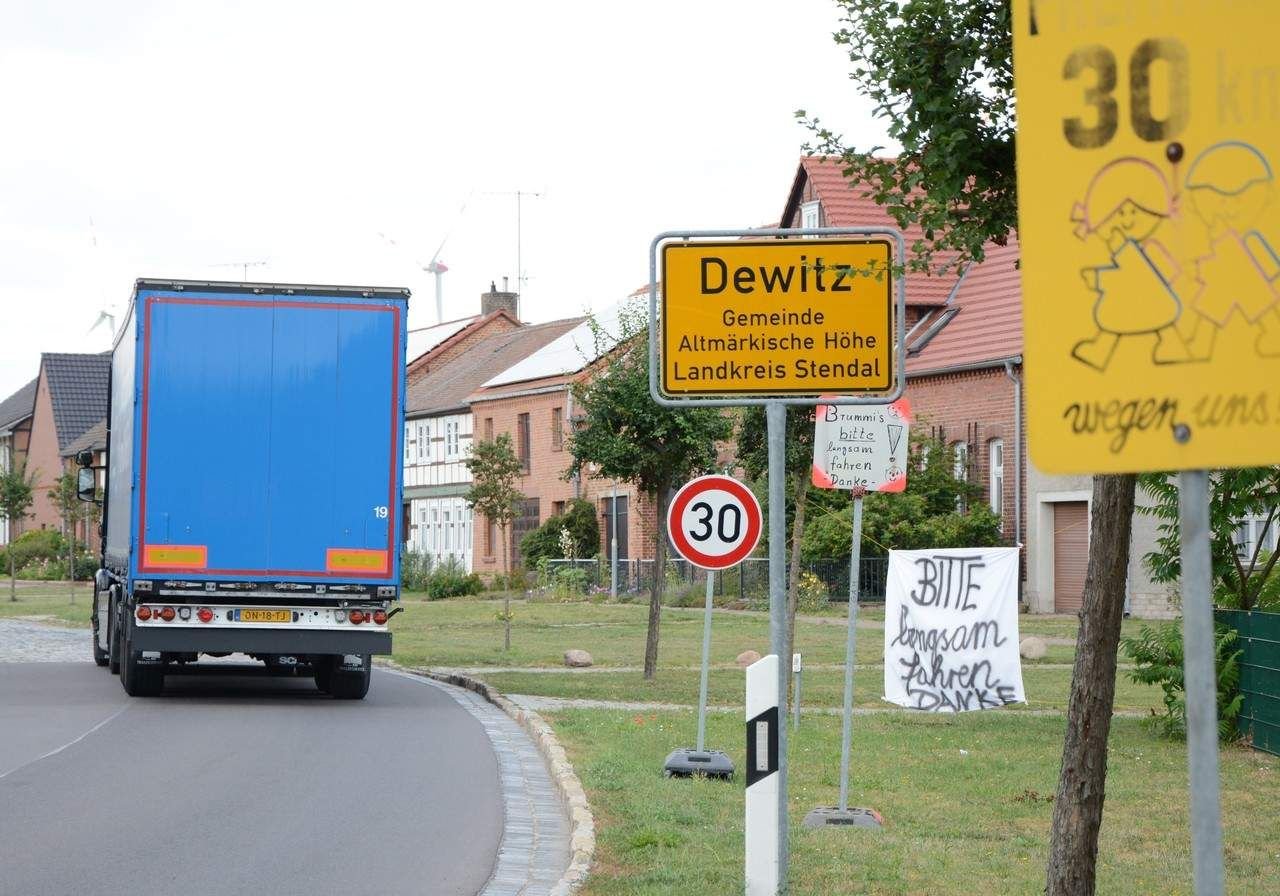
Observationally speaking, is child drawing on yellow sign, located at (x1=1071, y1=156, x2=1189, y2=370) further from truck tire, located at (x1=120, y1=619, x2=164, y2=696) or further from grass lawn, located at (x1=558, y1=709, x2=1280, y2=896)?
truck tire, located at (x1=120, y1=619, x2=164, y2=696)

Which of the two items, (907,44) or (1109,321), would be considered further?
(907,44)

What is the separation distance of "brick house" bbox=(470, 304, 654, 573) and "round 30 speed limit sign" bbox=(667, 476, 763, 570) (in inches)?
1644

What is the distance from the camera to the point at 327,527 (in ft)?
61.1

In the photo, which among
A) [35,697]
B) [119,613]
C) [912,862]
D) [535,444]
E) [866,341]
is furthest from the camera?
[535,444]

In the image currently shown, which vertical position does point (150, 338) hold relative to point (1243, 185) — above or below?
above

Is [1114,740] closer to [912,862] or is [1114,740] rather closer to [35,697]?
[912,862]

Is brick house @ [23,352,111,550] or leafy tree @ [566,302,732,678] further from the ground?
brick house @ [23,352,111,550]

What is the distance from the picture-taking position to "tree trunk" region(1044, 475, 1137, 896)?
249 inches

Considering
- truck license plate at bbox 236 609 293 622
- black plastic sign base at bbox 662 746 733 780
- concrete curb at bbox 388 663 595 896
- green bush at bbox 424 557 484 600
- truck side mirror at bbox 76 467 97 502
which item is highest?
truck side mirror at bbox 76 467 97 502

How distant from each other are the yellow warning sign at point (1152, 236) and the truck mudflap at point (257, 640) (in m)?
15.9

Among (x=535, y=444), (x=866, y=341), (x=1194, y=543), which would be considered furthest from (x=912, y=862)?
(x=535, y=444)

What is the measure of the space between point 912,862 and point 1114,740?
651 cm

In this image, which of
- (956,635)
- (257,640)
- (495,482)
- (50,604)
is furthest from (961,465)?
(956,635)

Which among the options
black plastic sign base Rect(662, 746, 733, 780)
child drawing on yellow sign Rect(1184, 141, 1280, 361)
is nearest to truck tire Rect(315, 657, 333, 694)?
black plastic sign base Rect(662, 746, 733, 780)
